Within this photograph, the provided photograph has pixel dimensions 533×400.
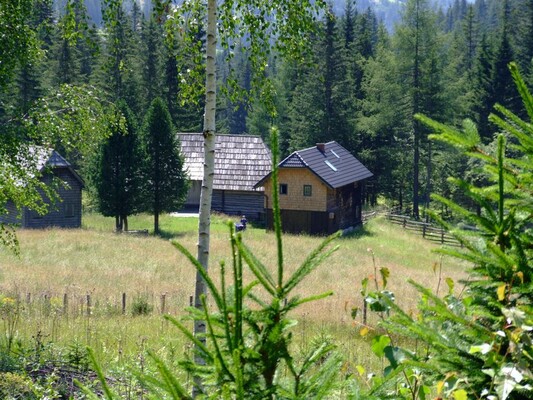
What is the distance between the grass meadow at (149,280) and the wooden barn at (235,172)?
2.40 meters

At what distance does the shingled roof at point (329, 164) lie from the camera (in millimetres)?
40938

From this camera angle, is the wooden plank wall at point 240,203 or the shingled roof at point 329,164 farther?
the wooden plank wall at point 240,203

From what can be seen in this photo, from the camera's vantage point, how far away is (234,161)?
49562 millimetres

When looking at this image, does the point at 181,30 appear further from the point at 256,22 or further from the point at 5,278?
the point at 5,278

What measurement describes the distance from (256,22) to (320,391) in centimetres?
634

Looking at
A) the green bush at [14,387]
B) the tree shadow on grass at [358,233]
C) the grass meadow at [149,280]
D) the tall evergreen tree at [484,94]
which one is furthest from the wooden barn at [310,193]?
the green bush at [14,387]

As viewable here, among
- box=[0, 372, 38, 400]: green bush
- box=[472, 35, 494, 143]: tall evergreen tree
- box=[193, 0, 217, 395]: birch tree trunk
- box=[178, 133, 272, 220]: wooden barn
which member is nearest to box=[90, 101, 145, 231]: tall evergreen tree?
box=[178, 133, 272, 220]: wooden barn

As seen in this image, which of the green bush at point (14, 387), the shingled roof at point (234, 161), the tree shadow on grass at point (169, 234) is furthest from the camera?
the shingled roof at point (234, 161)

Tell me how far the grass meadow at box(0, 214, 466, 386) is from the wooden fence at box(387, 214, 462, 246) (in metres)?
1.09

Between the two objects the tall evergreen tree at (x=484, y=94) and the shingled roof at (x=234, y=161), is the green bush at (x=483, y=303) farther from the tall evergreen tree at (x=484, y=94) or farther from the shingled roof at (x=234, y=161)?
the tall evergreen tree at (x=484, y=94)

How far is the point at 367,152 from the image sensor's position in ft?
178

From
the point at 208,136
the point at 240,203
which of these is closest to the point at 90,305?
the point at 208,136

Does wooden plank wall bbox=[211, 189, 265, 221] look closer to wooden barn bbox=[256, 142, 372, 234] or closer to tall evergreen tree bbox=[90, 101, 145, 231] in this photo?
wooden barn bbox=[256, 142, 372, 234]

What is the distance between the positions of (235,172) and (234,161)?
3.47 feet
